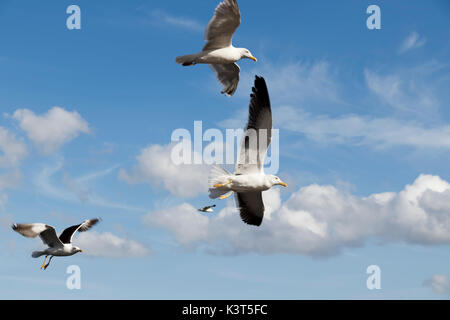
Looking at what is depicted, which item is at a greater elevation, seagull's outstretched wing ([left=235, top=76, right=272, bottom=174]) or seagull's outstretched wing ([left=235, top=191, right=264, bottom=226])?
seagull's outstretched wing ([left=235, top=76, right=272, bottom=174])

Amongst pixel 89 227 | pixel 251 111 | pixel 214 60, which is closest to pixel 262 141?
pixel 251 111

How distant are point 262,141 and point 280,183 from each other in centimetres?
168

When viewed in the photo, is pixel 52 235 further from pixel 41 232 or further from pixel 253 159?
pixel 253 159

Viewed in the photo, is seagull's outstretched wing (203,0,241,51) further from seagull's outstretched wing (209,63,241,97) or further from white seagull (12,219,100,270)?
white seagull (12,219,100,270)

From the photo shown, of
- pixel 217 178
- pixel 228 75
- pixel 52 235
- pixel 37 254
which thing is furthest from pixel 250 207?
pixel 37 254

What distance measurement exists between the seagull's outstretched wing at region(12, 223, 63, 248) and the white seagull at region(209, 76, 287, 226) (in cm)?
831

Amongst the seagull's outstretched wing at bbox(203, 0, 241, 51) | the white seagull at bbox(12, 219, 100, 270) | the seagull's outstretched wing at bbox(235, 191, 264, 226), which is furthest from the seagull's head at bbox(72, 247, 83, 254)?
the seagull's outstretched wing at bbox(203, 0, 241, 51)

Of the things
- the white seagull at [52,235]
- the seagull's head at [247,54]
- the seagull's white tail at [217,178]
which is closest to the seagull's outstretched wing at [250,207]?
the seagull's white tail at [217,178]

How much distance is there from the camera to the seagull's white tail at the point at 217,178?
13.0m

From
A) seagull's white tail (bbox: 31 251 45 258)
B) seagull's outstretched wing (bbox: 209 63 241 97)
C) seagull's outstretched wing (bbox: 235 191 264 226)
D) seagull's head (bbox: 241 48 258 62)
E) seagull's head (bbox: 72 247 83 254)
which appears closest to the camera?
seagull's outstretched wing (bbox: 235 191 264 226)

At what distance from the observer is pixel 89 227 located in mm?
22859

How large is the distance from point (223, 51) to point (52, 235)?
10585 mm

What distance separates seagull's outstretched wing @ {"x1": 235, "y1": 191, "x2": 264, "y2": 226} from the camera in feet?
46.4

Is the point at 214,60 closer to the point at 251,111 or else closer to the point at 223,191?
the point at 251,111
